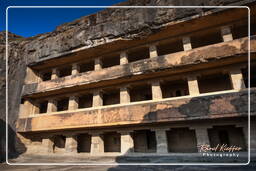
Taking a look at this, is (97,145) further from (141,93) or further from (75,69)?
(75,69)

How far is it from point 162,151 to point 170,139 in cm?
209

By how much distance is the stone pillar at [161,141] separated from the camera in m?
9.34

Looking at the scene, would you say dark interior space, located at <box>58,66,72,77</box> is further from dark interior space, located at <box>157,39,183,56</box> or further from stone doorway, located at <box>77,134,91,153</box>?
dark interior space, located at <box>157,39,183,56</box>

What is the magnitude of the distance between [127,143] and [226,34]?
9.29 meters

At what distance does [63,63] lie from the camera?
13.8 metres

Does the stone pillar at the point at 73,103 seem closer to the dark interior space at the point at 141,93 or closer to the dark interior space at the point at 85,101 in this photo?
the dark interior space at the point at 85,101

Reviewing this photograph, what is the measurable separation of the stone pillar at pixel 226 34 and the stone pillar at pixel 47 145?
48.8 feet

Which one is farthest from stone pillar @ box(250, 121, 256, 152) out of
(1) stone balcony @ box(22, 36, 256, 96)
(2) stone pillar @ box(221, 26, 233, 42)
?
(2) stone pillar @ box(221, 26, 233, 42)

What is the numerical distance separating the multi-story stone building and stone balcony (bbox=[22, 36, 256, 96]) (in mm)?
49

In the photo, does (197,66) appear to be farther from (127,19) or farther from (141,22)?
(127,19)

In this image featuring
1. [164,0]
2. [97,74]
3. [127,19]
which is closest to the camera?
[164,0]

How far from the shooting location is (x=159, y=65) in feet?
32.4

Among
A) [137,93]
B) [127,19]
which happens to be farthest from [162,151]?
[127,19]

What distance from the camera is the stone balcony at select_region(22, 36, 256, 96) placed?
28.2 feet
